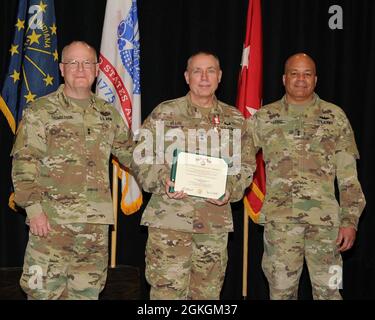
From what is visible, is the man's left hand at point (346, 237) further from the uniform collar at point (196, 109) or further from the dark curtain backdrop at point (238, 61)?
the dark curtain backdrop at point (238, 61)

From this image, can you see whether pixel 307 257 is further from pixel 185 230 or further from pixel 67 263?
pixel 67 263

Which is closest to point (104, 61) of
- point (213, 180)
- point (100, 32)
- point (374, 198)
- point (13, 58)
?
point (100, 32)

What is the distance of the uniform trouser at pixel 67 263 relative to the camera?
3.27 metres

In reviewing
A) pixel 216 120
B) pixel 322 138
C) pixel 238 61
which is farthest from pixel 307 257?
pixel 238 61

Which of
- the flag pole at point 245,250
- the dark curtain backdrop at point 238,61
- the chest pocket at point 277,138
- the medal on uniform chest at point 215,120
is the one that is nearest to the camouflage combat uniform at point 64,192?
the medal on uniform chest at point 215,120

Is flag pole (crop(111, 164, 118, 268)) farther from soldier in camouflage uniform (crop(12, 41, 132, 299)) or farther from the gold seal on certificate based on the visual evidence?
the gold seal on certificate

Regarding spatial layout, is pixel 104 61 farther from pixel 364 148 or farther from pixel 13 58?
pixel 364 148

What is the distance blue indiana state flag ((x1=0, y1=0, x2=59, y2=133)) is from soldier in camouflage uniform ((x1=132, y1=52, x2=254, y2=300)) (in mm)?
1389

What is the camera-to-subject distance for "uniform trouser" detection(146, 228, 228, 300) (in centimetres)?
342

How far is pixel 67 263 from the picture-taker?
3.34 meters

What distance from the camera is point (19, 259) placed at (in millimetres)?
4852

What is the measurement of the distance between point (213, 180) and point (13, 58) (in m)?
2.11

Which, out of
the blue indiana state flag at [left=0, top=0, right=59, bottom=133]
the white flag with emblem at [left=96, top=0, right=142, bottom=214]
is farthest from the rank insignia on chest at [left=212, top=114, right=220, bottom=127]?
the blue indiana state flag at [left=0, top=0, right=59, bottom=133]

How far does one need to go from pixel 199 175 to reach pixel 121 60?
1.65 metres
